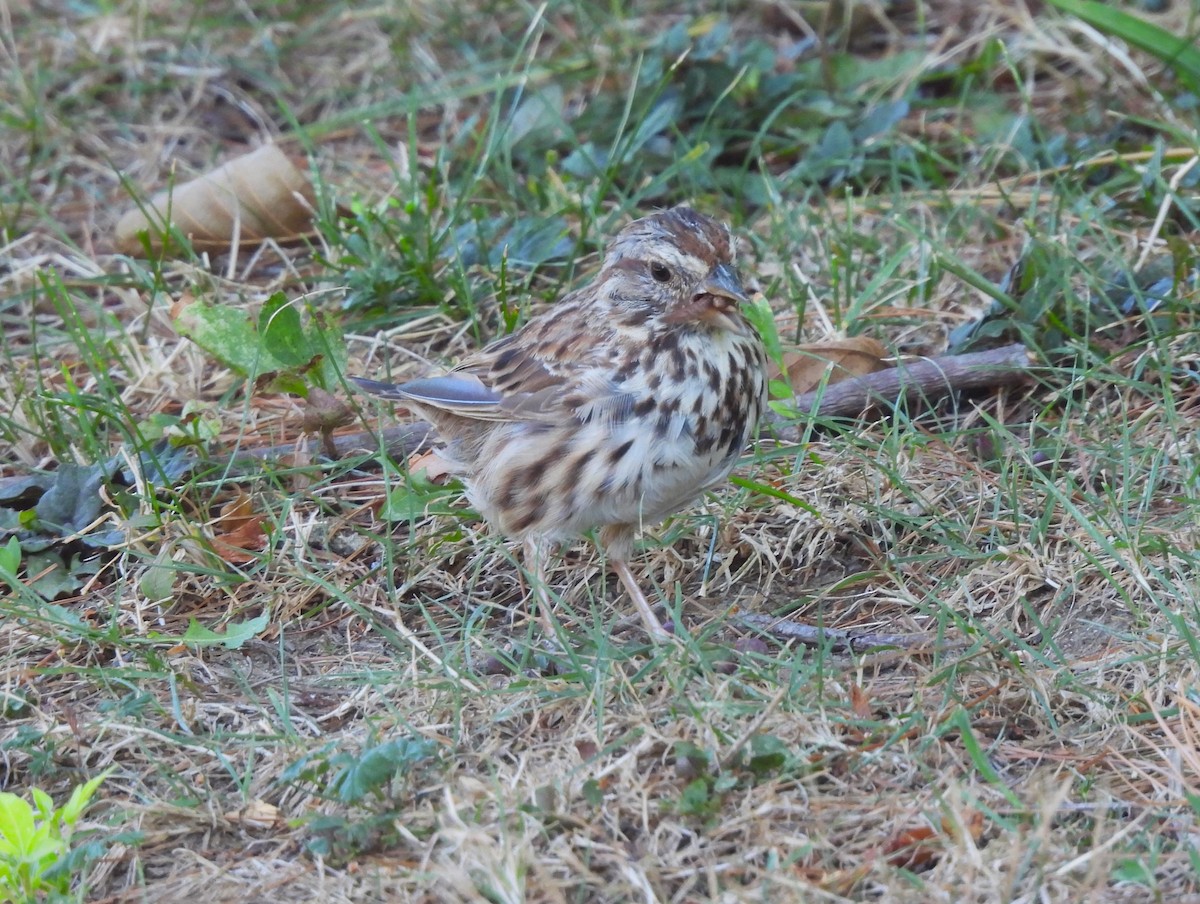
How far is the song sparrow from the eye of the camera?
12.4 ft

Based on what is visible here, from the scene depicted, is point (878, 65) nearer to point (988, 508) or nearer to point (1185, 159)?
point (1185, 159)

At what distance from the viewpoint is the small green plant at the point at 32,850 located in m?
2.87

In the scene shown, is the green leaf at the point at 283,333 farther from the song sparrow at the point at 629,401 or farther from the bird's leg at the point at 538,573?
the bird's leg at the point at 538,573

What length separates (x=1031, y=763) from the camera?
10.5ft

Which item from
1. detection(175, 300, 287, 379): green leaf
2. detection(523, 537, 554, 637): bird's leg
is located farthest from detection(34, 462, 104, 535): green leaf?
detection(523, 537, 554, 637): bird's leg

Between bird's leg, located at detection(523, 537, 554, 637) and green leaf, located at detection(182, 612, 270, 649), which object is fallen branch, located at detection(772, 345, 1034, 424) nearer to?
bird's leg, located at detection(523, 537, 554, 637)

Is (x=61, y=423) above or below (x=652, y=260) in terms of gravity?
below

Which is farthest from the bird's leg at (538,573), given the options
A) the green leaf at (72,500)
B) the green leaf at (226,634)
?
the green leaf at (72,500)

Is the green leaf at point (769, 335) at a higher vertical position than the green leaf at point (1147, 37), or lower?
lower

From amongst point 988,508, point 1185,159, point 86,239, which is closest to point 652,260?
point 988,508

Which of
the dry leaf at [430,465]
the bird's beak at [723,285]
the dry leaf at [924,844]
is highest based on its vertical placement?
the bird's beak at [723,285]

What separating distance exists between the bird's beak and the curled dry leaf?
226 centimetres

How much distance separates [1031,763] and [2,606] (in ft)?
8.03

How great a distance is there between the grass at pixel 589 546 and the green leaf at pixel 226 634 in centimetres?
6
